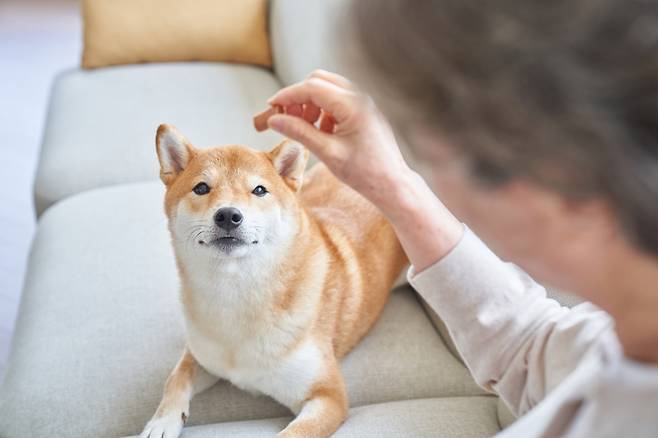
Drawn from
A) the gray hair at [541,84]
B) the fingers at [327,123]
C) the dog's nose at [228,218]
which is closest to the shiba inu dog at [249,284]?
the dog's nose at [228,218]

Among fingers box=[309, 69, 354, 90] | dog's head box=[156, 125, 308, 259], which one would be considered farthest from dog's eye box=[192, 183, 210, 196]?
fingers box=[309, 69, 354, 90]

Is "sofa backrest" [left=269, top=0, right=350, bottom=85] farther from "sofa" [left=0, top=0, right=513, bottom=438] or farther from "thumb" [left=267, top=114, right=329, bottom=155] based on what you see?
"thumb" [left=267, top=114, right=329, bottom=155]

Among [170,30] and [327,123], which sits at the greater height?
[327,123]

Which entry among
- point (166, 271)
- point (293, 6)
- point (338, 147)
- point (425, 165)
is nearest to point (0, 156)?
point (293, 6)

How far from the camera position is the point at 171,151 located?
4.25ft

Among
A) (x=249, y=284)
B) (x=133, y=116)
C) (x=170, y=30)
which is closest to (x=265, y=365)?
(x=249, y=284)

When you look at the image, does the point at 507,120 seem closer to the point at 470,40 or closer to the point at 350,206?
the point at 470,40

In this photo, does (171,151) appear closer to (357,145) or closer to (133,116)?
(357,145)

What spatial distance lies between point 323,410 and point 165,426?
256mm

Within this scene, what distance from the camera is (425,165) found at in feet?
1.92

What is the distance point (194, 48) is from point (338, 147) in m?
1.74

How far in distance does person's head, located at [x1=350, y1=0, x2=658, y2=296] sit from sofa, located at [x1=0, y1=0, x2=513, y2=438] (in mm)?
376

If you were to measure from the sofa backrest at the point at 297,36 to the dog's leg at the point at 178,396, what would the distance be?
860mm

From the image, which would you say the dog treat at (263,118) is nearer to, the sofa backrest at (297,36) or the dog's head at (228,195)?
the dog's head at (228,195)
